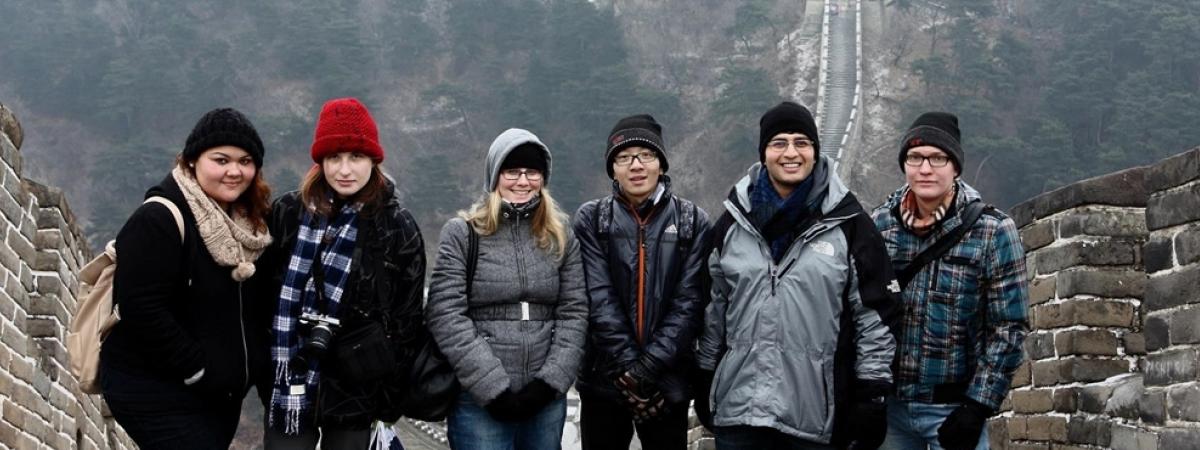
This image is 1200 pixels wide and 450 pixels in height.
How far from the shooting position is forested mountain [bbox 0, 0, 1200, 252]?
39.8 meters

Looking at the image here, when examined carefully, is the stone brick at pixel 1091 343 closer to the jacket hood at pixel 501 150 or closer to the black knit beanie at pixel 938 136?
the black knit beanie at pixel 938 136

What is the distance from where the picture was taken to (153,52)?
1791 inches

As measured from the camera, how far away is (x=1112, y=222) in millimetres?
5406

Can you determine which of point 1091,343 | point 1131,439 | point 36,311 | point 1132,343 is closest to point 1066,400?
point 1091,343

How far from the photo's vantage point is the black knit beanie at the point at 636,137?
396 centimetres

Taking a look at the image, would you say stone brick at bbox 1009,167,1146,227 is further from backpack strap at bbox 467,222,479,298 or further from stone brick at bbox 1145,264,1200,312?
backpack strap at bbox 467,222,479,298

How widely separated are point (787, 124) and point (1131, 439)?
70.5 inches

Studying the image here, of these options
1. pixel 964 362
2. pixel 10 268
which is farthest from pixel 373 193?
pixel 10 268

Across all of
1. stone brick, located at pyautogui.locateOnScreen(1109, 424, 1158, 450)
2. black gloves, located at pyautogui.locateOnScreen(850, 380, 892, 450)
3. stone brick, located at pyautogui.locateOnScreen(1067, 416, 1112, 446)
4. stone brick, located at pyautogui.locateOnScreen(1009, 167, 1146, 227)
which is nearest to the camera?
black gloves, located at pyautogui.locateOnScreen(850, 380, 892, 450)

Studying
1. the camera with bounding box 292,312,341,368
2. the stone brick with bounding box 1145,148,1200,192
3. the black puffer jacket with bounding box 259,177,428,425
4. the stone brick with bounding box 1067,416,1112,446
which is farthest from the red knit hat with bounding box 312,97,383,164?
the stone brick with bounding box 1067,416,1112,446

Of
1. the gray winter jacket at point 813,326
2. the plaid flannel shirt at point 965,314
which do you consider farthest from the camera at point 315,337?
the plaid flannel shirt at point 965,314

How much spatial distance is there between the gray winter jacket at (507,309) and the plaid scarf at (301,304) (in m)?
0.32

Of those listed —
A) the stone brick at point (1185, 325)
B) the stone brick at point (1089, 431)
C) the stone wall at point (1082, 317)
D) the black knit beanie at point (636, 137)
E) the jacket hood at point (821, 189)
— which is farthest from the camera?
the stone wall at point (1082, 317)

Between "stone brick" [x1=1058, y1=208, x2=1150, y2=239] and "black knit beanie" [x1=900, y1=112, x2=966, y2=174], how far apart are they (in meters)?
1.94
